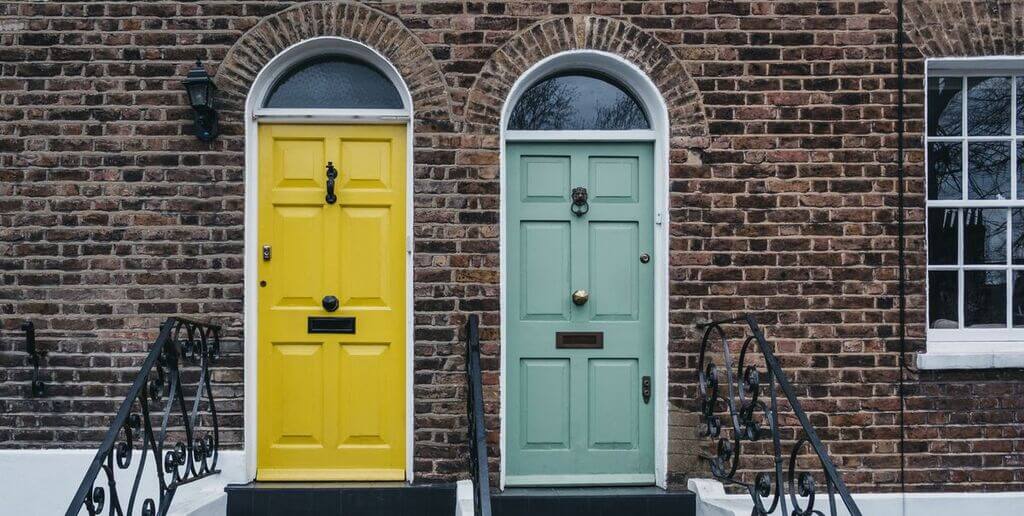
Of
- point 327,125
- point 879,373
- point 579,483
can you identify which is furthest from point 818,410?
A: point 327,125

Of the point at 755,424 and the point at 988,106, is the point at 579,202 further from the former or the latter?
the point at 988,106

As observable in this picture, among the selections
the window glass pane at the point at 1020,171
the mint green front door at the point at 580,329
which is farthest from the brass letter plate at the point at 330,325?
the window glass pane at the point at 1020,171

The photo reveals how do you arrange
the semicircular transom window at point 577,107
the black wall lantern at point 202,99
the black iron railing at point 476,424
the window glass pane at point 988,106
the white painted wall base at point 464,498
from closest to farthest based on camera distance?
the black iron railing at point 476,424 → the white painted wall base at point 464,498 → the black wall lantern at point 202,99 → the semicircular transom window at point 577,107 → the window glass pane at point 988,106

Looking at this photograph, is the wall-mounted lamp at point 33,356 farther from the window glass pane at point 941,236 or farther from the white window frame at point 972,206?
the window glass pane at point 941,236

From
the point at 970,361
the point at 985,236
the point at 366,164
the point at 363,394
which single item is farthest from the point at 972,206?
the point at 363,394

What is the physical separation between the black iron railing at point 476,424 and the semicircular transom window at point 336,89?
1435mm

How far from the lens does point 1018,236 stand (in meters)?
5.09

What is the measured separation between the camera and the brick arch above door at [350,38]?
4812 millimetres

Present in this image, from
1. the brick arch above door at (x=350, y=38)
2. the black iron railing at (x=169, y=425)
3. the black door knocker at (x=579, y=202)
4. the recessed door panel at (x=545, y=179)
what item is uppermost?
the brick arch above door at (x=350, y=38)

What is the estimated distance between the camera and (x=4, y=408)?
15.6 ft

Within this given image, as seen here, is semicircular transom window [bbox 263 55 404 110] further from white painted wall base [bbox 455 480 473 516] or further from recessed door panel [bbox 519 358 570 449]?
white painted wall base [bbox 455 480 473 516]

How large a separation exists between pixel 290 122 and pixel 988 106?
4.22 m

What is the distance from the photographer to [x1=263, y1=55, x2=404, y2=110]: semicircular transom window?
4.95 m

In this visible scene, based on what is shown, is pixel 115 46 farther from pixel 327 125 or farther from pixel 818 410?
pixel 818 410
